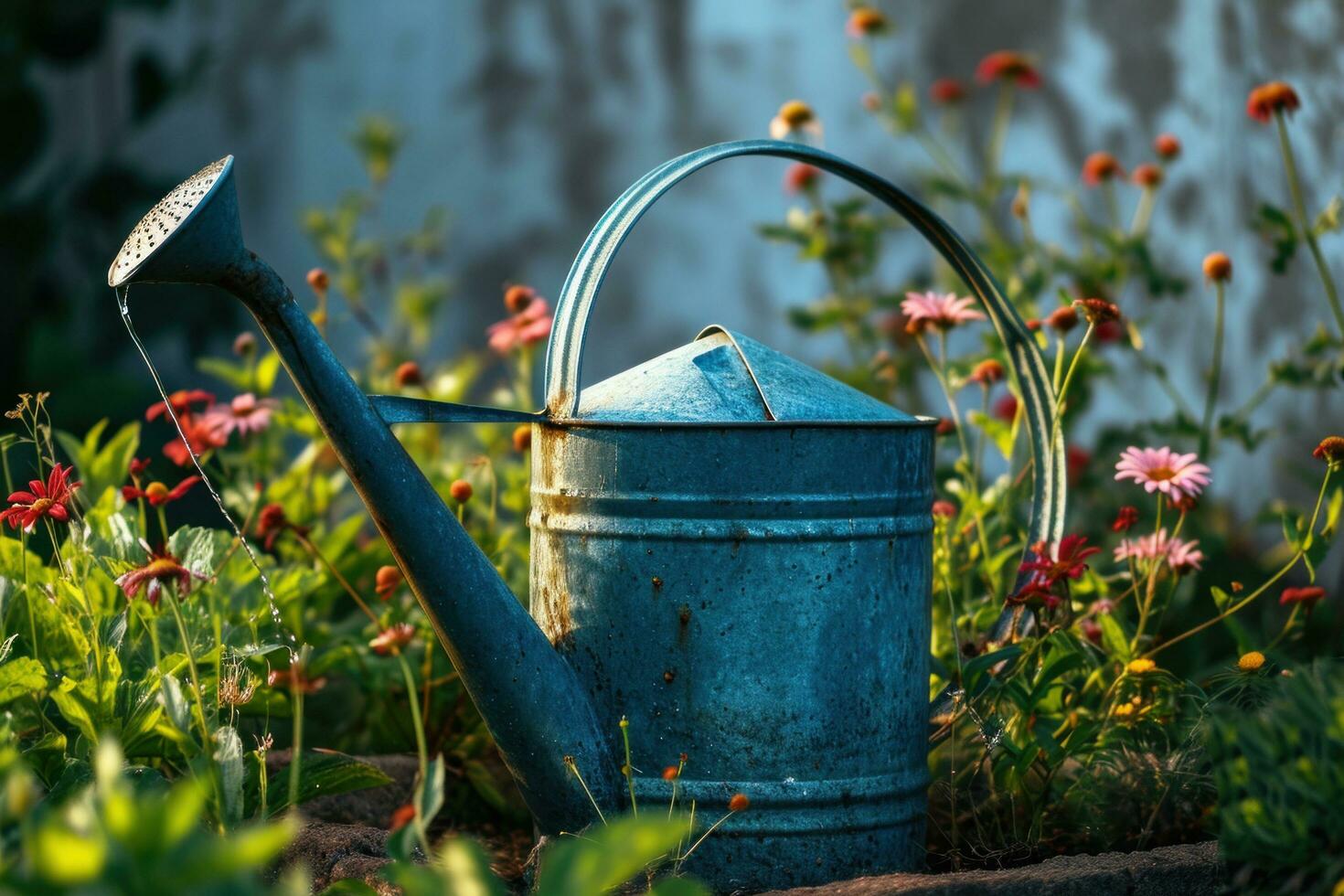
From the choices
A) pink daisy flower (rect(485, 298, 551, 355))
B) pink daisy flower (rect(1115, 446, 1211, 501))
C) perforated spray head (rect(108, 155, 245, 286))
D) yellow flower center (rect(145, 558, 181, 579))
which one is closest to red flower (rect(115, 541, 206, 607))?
yellow flower center (rect(145, 558, 181, 579))

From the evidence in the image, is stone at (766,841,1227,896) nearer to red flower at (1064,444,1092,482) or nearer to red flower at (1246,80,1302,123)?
red flower at (1246,80,1302,123)

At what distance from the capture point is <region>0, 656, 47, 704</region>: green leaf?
1111 millimetres

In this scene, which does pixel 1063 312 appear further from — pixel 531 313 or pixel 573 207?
pixel 573 207

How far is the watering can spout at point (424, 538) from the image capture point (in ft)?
3.30

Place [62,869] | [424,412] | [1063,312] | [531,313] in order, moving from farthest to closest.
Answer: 1. [531,313]
2. [1063,312]
3. [424,412]
4. [62,869]

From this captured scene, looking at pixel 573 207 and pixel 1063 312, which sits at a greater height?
pixel 573 207

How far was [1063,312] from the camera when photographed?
147cm

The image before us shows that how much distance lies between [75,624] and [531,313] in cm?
71

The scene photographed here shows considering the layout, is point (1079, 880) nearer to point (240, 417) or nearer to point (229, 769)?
point (229, 769)

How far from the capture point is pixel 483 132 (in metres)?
3.36

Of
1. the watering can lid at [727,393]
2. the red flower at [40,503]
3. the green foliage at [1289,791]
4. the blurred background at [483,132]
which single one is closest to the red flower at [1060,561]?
the watering can lid at [727,393]

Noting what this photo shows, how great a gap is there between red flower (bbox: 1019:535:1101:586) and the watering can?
0.13 metres

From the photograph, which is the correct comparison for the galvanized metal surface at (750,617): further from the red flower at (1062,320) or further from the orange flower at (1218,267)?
the orange flower at (1218,267)

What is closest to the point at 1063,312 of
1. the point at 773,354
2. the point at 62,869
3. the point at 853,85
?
the point at 773,354
